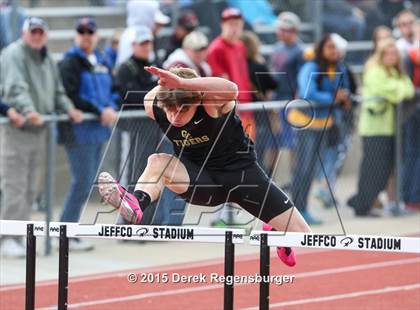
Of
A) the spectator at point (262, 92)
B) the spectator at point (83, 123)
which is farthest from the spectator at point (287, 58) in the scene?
the spectator at point (83, 123)

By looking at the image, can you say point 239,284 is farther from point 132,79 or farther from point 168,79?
point 168,79

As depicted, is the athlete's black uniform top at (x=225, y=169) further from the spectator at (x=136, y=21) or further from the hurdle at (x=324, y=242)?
the spectator at (x=136, y=21)

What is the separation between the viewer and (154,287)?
10211 mm

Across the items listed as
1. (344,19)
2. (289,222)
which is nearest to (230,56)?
(344,19)

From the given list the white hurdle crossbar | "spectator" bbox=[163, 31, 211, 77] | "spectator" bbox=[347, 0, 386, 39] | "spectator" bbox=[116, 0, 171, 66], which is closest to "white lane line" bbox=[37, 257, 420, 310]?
"spectator" bbox=[163, 31, 211, 77]

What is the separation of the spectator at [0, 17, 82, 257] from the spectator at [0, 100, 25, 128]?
62 millimetres

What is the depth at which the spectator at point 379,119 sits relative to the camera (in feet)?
45.4

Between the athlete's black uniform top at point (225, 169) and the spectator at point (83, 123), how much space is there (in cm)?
381

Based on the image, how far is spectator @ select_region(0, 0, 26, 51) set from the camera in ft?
43.9

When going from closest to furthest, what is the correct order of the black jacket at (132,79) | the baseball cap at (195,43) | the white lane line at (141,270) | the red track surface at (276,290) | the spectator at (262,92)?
1. the red track surface at (276,290)
2. the white lane line at (141,270)
3. the black jacket at (132,79)
4. the baseball cap at (195,43)
5. the spectator at (262,92)

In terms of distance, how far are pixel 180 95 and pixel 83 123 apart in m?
4.19

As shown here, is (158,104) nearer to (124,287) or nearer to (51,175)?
(124,287)

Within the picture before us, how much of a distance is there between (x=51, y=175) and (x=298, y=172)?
10.3 feet

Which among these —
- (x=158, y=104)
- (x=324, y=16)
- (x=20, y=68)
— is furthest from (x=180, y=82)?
(x=324, y=16)
